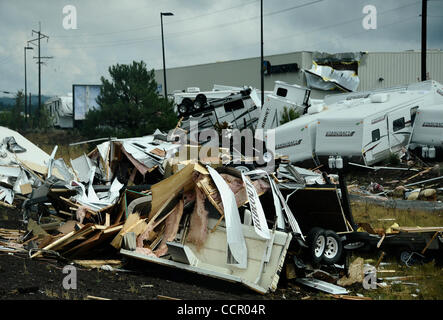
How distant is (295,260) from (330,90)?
35.0 meters

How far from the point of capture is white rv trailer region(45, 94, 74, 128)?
49.9m

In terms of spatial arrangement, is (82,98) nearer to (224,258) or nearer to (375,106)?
(375,106)

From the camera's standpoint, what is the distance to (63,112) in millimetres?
50375

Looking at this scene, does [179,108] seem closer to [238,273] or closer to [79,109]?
[79,109]

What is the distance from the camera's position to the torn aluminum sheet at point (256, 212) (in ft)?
23.9

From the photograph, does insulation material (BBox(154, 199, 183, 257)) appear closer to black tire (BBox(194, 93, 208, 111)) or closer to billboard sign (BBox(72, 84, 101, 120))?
black tire (BBox(194, 93, 208, 111))

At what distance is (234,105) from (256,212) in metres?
19.2

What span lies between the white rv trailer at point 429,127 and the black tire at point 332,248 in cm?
1261

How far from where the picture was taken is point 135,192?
9695mm

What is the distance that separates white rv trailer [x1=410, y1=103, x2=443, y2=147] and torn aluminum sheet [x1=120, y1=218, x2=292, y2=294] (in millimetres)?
13863
